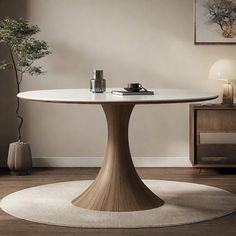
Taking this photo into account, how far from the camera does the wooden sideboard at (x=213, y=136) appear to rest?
5.36 metres

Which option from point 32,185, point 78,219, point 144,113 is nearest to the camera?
point 78,219

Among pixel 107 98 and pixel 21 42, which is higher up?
pixel 21 42

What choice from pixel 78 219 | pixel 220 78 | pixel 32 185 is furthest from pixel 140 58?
pixel 78 219

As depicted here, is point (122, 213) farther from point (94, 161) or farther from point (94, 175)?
point (94, 161)

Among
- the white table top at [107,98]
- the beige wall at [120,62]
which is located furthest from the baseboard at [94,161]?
the white table top at [107,98]

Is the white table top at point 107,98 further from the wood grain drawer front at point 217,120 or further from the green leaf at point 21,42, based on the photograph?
the wood grain drawer front at point 217,120

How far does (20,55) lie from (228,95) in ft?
5.85

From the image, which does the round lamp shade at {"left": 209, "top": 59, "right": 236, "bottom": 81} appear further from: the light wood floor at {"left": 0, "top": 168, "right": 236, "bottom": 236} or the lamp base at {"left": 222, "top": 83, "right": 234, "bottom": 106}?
the light wood floor at {"left": 0, "top": 168, "right": 236, "bottom": 236}

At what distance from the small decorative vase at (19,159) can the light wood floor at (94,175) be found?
77 millimetres

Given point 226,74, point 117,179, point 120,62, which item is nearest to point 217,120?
point 226,74

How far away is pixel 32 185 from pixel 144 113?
1358 mm

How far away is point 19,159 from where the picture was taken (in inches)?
210

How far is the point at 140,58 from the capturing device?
18.6ft

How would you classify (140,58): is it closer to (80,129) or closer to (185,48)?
(185,48)
